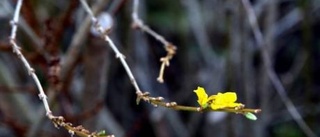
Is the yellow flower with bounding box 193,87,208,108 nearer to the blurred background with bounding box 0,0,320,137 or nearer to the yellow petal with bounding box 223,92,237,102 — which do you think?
the yellow petal with bounding box 223,92,237,102

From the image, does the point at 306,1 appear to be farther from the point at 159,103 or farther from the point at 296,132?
the point at 159,103

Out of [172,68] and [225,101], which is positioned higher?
[172,68]

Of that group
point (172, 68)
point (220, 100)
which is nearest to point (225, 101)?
point (220, 100)

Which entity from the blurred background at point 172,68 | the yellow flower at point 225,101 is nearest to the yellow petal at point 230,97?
the yellow flower at point 225,101

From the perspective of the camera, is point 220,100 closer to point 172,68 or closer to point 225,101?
point 225,101

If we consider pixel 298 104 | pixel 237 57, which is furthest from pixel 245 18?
pixel 298 104

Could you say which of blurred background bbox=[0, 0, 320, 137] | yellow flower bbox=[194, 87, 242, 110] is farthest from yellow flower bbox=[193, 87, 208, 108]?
blurred background bbox=[0, 0, 320, 137]

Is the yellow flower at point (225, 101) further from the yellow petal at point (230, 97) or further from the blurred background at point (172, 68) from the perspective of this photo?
the blurred background at point (172, 68)
